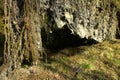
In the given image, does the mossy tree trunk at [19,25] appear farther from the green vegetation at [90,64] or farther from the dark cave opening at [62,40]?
the green vegetation at [90,64]

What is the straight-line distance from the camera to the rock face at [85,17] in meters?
7.21

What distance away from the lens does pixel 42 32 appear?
7.74 m

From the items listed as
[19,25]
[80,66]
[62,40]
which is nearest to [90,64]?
[80,66]

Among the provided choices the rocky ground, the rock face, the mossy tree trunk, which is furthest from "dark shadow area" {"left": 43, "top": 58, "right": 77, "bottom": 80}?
the mossy tree trunk

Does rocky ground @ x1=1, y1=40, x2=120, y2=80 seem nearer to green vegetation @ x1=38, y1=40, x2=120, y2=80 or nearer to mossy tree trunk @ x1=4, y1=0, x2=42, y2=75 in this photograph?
green vegetation @ x1=38, y1=40, x2=120, y2=80

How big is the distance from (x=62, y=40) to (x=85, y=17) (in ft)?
3.14

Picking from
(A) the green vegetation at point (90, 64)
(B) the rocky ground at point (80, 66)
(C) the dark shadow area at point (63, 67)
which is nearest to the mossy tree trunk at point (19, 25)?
(B) the rocky ground at point (80, 66)

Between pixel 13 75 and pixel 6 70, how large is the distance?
8.4 inches

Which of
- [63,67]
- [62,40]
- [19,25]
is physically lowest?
[63,67]

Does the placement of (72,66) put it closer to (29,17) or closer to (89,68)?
(89,68)

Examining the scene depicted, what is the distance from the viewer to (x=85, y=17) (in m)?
7.84

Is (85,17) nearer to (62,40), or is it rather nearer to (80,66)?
(62,40)

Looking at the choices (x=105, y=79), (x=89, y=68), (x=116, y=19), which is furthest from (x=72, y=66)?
(x=116, y=19)

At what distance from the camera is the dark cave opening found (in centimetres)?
773
